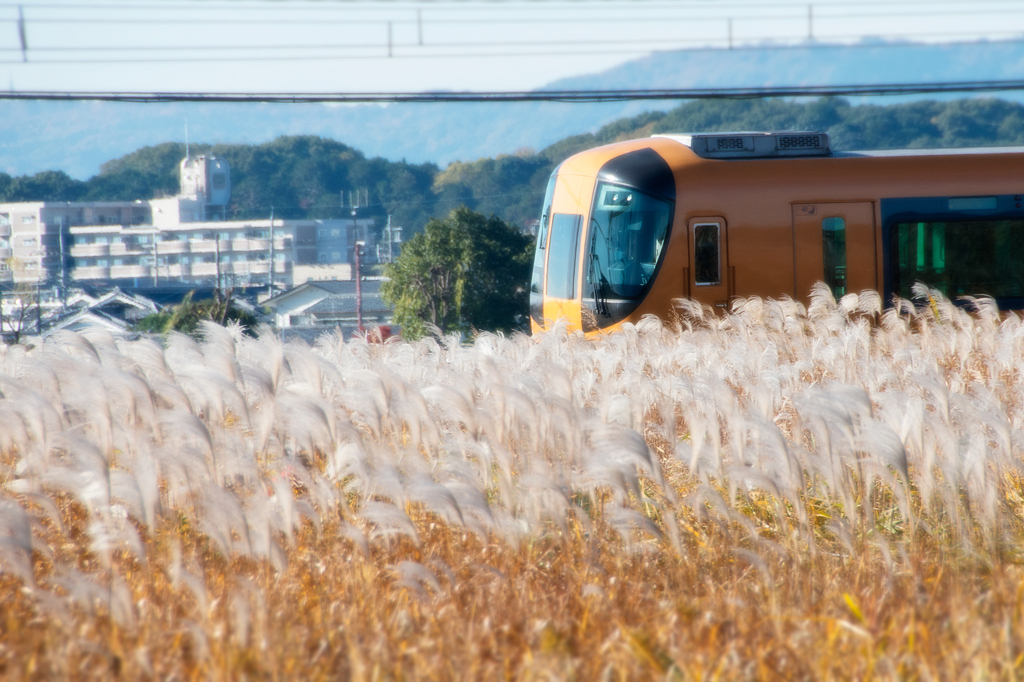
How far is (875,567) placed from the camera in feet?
8.81

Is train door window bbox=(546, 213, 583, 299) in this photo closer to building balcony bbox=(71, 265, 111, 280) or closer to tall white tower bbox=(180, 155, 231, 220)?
tall white tower bbox=(180, 155, 231, 220)

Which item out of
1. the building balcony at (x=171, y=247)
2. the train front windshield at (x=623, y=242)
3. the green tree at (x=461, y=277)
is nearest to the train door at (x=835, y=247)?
the train front windshield at (x=623, y=242)

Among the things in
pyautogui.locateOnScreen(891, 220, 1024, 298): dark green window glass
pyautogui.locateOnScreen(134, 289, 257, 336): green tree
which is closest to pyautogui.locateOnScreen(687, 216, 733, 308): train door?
pyautogui.locateOnScreen(891, 220, 1024, 298): dark green window glass

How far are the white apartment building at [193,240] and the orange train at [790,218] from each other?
→ 97.7 metres

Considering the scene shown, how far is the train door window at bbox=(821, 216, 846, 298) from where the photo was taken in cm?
1088

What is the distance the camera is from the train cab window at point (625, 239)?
10.8 meters

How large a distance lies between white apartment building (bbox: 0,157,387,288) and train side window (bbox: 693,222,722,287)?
3854 inches

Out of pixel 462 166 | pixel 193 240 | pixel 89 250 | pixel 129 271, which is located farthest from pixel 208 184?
pixel 462 166

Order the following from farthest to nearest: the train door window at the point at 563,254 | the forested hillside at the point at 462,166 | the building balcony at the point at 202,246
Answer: the building balcony at the point at 202,246
the forested hillside at the point at 462,166
the train door window at the point at 563,254

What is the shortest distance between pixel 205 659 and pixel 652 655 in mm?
1047

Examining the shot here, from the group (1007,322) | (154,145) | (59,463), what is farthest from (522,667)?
(154,145)

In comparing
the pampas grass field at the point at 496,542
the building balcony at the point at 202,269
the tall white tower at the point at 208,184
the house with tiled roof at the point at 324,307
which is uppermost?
the tall white tower at the point at 208,184

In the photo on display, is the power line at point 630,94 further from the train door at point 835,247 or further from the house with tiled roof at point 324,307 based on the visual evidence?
the house with tiled roof at point 324,307

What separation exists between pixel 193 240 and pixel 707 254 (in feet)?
375
